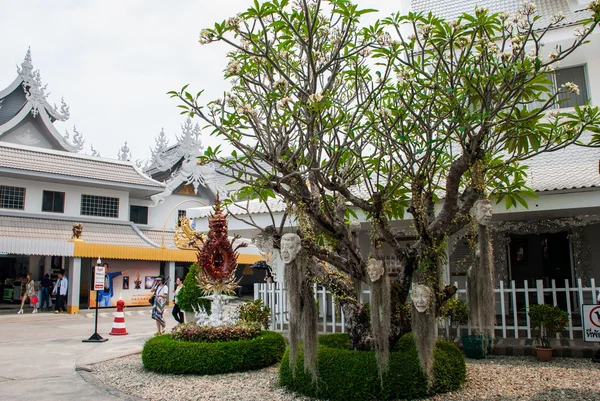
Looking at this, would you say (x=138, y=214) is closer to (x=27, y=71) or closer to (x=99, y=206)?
(x=99, y=206)

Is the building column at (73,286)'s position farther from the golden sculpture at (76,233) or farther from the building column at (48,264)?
the building column at (48,264)

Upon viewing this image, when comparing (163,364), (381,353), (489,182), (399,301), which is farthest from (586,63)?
(163,364)

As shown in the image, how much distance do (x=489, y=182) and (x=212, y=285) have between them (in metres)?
5.84

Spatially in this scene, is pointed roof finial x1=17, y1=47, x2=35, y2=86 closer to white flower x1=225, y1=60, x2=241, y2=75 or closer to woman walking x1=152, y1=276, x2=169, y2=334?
woman walking x1=152, y1=276, x2=169, y2=334

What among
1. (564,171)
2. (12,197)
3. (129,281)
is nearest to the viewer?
(564,171)

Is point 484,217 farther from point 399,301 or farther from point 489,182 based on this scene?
point 399,301

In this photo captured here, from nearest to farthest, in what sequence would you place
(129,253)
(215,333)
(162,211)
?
(215,333) < (129,253) < (162,211)

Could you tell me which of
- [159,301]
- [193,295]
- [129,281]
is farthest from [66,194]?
[193,295]

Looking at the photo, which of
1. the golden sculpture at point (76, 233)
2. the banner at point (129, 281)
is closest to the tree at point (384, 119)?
the golden sculpture at point (76, 233)

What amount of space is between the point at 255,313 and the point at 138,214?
18.9 m

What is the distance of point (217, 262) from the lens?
10.5 meters

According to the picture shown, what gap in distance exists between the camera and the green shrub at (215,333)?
29.5 ft

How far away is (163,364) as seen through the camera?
8414 millimetres

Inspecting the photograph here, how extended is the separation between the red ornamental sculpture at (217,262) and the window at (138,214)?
18.0m
